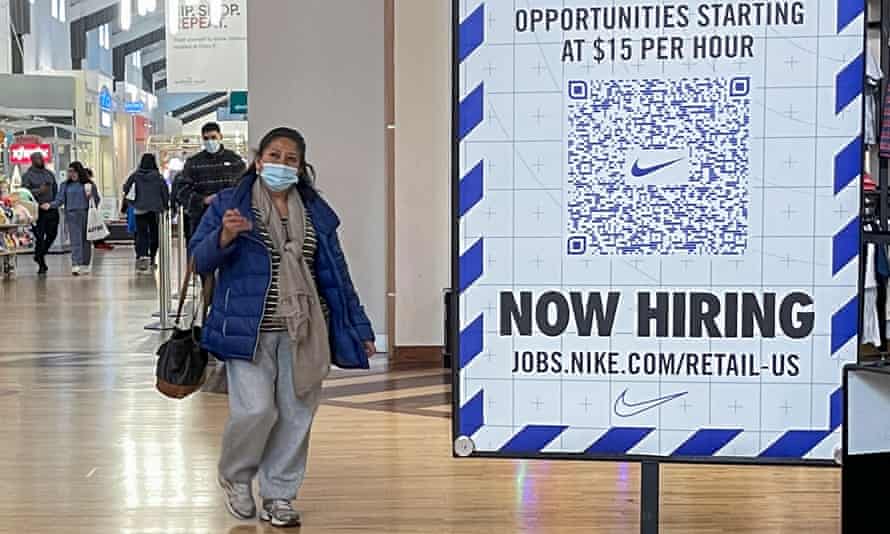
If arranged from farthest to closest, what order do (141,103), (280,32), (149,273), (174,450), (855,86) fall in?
(141,103)
(149,273)
(280,32)
(174,450)
(855,86)

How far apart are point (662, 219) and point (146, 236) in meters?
17.0

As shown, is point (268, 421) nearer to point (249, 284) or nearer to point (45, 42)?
point (249, 284)

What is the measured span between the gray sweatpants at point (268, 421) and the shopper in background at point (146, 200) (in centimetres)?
918

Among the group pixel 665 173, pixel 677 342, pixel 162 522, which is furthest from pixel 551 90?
pixel 162 522

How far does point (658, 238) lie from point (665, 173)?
0.44 feet

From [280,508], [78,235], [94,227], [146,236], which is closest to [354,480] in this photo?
[280,508]

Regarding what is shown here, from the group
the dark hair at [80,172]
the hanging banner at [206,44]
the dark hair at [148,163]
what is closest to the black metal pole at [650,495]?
the dark hair at [148,163]

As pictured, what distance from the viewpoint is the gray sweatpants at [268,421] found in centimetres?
455

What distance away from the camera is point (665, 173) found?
275 centimetres

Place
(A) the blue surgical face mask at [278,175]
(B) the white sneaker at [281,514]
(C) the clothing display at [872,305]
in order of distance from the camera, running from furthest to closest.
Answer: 1. (C) the clothing display at [872,305]
2. (B) the white sneaker at [281,514]
3. (A) the blue surgical face mask at [278,175]

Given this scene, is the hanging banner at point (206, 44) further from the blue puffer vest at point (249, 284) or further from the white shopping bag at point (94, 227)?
the blue puffer vest at point (249, 284)

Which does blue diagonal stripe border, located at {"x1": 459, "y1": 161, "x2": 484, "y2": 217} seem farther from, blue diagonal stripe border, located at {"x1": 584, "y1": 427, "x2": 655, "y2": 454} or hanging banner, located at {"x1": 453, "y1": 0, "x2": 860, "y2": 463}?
blue diagonal stripe border, located at {"x1": 584, "y1": 427, "x2": 655, "y2": 454}

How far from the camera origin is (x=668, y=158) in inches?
108

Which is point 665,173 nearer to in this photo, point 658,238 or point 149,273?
point 658,238
